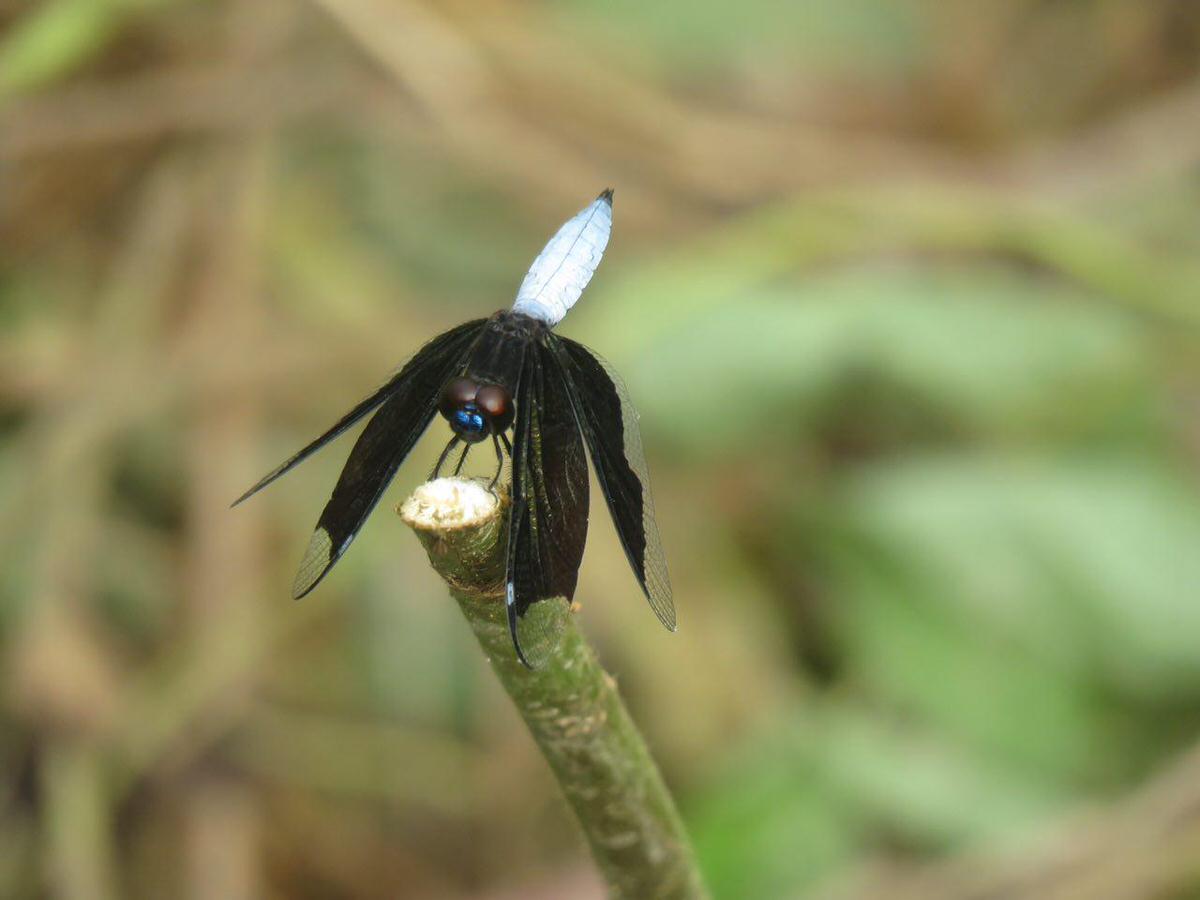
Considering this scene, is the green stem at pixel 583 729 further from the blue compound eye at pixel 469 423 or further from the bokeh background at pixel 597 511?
the bokeh background at pixel 597 511

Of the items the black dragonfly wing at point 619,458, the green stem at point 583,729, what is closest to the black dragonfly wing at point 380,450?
the black dragonfly wing at point 619,458

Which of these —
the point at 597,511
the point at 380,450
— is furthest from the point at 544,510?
the point at 597,511

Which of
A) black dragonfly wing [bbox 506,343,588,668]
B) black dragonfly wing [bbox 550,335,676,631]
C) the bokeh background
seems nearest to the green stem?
black dragonfly wing [bbox 506,343,588,668]

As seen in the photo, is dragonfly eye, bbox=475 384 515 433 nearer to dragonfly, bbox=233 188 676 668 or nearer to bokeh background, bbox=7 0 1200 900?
dragonfly, bbox=233 188 676 668

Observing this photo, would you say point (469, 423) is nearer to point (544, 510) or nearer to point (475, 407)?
point (475, 407)

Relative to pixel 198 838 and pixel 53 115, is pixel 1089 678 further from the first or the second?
pixel 53 115

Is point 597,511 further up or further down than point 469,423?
further up

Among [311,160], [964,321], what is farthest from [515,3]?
[964,321]
